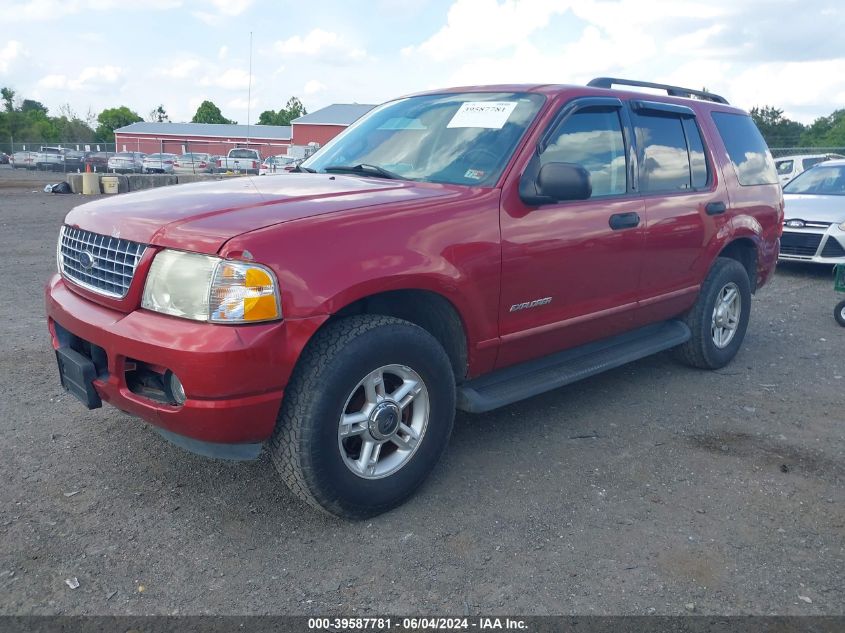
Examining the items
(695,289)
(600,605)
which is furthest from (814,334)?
(600,605)

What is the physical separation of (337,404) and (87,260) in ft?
4.35

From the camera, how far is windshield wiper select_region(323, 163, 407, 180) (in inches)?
155

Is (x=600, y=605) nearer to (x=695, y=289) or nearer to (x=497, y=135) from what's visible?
(x=497, y=135)

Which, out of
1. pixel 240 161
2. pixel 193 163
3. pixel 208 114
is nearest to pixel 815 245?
pixel 193 163

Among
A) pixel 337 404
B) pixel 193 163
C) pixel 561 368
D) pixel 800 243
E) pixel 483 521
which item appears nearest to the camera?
pixel 337 404

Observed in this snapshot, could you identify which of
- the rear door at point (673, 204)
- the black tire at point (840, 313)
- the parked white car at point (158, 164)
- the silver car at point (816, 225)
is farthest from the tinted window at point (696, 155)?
the parked white car at point (158, 164)

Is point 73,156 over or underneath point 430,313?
over

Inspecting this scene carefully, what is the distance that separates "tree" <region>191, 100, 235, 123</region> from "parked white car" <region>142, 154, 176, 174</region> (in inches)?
2502

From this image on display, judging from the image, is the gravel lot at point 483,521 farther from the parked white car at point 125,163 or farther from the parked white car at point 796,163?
the parked white car at point 125,163

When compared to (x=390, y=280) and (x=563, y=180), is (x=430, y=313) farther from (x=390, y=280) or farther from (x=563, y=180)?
(x=563, y=180)

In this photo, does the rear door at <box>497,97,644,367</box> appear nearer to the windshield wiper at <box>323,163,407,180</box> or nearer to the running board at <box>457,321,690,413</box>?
the running board at <box>457,321,690,413</box>

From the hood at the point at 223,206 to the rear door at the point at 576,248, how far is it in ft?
1.73

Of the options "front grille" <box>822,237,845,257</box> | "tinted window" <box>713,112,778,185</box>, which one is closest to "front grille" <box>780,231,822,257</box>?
"front grille" <box>822,237,845,257</box>

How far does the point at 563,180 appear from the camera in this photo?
349 centimetres
